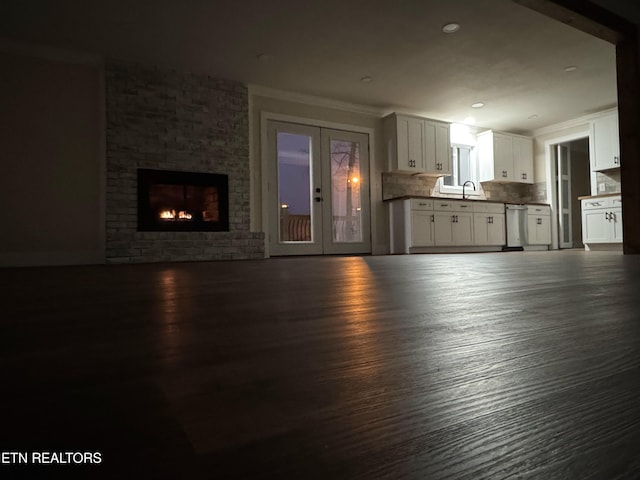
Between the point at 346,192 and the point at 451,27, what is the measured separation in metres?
2.86

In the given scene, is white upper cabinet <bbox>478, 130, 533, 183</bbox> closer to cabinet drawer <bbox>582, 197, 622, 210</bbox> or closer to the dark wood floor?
cabinet drawer <bbox>582, 197, 622, 210</bbox>

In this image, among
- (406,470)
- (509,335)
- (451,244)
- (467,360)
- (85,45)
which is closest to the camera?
(406,470)

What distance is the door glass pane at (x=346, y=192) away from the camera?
6.50 meters

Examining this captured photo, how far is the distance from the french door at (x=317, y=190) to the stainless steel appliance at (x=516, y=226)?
2.83 meters

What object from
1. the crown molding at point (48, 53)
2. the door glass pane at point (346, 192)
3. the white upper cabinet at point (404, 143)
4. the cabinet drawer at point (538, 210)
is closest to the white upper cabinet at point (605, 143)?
the cabinet drawer at point (538, 210)

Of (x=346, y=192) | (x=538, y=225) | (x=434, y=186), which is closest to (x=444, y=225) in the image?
(x=434, y=186)

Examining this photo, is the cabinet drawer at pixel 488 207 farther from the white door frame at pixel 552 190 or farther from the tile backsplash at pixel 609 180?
the tile backsplash at pixel 609 180

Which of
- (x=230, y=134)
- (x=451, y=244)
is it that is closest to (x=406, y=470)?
(x=230, y=134)

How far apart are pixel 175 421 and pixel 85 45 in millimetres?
5561

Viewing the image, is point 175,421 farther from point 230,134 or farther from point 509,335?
point 230,134

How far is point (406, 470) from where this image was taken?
0.20m

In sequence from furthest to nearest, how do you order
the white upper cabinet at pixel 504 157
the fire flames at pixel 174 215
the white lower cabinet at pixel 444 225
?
the white upper cabinet at pixel 504 157
the white lower cabinet at pixel 444 225
the fire flames at pixel 174 215

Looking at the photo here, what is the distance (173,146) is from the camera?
5.26 meters

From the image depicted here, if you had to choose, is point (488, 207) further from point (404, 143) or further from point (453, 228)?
point (404, 143)
